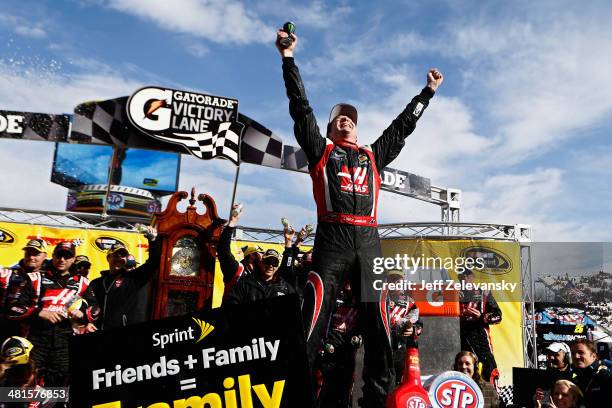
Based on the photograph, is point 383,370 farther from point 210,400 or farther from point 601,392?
point 601,392

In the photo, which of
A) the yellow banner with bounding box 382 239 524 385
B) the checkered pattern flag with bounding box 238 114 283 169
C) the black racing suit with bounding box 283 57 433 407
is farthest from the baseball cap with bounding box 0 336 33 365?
the yellow banner with bounding box 382 239 524 385

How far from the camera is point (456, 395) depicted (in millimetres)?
2955

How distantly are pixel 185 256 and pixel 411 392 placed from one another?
6042 millimetres

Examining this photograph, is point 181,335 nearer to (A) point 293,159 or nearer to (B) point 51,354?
(B) point 51,354

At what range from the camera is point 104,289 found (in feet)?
25.1

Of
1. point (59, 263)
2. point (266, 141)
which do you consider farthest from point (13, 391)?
point (266, 141)

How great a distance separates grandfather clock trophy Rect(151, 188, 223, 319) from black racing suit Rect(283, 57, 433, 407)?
5.17 meters

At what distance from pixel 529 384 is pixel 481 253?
22.7ft

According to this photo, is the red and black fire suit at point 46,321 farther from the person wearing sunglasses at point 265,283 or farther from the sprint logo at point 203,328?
the sprint logo at point 203,328

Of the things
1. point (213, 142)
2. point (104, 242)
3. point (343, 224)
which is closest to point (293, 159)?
point (213, 142)

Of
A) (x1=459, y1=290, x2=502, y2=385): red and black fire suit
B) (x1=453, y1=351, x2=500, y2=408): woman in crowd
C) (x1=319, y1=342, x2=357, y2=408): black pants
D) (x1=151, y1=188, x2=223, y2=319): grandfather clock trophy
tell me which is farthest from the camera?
(x1=459, y1=290, x2=502, y2=385): red and black fire suit

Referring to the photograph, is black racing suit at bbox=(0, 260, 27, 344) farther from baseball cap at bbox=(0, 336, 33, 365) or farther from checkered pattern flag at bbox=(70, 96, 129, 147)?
checkered pattern flag at bbox=(70, 96, 129, 147)

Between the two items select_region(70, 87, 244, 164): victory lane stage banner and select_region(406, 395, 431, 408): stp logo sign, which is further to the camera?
select_region(70, 87, 244, 164): victory lane stage banner

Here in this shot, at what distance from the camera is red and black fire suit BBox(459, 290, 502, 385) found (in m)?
10.0
